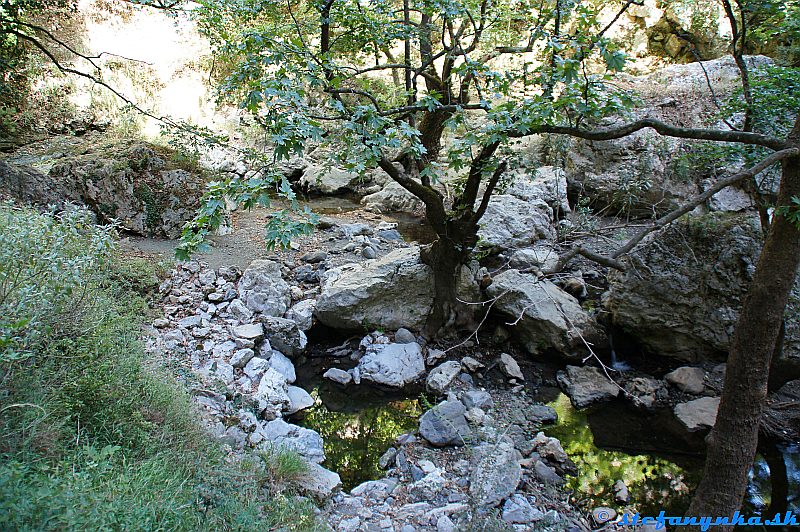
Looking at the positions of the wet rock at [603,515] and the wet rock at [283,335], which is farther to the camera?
the wet rock at [283,335]

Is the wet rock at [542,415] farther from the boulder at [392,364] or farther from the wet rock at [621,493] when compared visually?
the boulder at [392,364]

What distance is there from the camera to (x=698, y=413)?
525 cm

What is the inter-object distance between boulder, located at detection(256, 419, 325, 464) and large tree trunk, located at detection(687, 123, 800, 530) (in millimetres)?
3112

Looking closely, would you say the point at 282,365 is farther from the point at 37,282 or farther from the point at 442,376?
the point at 37,282

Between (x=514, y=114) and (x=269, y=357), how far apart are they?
374 cm

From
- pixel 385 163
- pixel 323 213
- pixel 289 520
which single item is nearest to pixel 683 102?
pixel 323 213

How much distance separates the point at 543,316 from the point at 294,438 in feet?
10.8

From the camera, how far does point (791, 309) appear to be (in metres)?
5.15

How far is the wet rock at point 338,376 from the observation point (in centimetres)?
572

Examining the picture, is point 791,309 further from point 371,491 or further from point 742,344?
point 371,491

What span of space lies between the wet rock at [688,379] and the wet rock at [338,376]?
380 cm

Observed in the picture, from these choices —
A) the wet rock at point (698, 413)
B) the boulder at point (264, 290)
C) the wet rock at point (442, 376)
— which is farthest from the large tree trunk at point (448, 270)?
the wet rock at point (698, 413)

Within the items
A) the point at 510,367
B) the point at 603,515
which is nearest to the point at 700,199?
the point at 603,515

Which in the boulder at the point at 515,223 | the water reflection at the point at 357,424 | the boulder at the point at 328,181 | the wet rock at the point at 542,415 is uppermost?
the boulder at the point at 328,181
